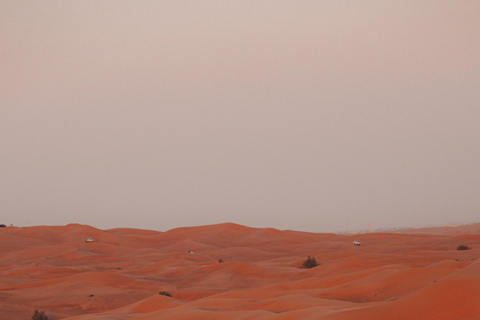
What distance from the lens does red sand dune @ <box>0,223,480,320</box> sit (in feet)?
25.1

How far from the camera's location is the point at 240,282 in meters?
21.4

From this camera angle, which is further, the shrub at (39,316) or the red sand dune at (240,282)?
the shrub at (39,316)

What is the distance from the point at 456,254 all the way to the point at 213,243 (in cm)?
2769

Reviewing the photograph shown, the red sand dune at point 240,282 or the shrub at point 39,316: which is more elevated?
the red sand dune at point 240,282

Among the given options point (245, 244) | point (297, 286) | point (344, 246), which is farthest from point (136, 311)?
point (245, 244)

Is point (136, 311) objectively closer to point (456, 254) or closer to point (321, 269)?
point (321, 269)

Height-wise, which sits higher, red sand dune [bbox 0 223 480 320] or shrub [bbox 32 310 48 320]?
red sand dune [bbox 0 223 480 320]

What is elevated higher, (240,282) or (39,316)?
(240,282)

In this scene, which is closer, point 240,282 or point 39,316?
point 39,316

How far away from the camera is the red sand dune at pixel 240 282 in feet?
25.1

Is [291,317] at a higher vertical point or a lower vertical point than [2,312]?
higher

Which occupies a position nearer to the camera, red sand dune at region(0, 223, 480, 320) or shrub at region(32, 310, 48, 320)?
red sand dune at region(0, 223, 480, 320)

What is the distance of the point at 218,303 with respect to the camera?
1222 cm

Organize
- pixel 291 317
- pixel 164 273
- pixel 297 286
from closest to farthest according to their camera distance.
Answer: pixel 291 317
pixel 297 286
pixel 164 273
